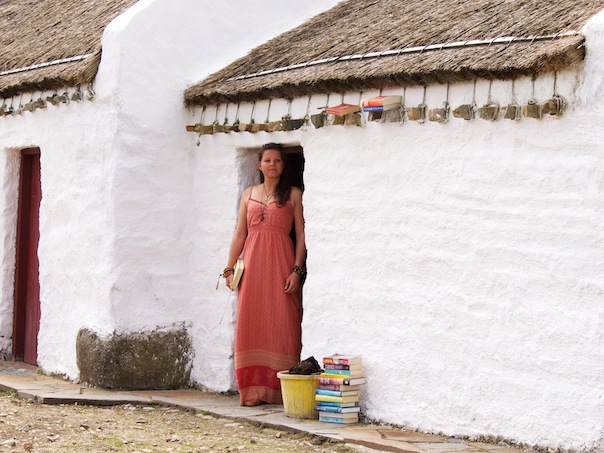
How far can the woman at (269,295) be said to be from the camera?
8.18 meters

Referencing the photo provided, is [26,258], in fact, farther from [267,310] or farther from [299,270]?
[299,270]

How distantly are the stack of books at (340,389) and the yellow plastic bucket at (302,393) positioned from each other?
0.29 feet

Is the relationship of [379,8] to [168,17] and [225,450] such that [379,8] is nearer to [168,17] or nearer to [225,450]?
[168,17]

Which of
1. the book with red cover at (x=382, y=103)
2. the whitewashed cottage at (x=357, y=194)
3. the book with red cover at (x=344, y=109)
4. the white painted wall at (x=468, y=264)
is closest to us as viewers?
the white painted wall at (x=468, y=264)

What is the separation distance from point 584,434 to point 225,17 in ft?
15.9

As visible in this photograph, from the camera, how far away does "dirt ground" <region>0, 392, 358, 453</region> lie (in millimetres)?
6720

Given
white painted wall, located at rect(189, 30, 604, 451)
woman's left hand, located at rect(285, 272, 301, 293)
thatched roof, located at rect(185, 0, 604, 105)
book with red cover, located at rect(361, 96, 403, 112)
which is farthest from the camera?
woman's left hand, located at rect(285, 272, 301, 293)

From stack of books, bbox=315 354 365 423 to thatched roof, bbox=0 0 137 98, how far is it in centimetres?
323

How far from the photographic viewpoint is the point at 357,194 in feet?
24.6

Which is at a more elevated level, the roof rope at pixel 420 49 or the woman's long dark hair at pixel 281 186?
the roof rope at pixel 420 49

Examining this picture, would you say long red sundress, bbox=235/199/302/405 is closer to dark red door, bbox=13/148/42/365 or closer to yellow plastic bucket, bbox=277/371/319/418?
yellow plastic bucket, bbox=277/371/319/418

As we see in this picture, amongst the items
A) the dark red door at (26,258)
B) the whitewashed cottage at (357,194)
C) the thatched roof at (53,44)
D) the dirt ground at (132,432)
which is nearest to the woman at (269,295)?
the whitewashed cottage at (357,194)

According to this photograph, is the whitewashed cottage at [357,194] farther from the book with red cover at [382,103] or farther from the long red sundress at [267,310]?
the long red sundress at [267,310]

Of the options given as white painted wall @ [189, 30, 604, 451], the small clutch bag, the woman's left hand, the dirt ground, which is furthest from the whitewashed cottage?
the dirt ground
